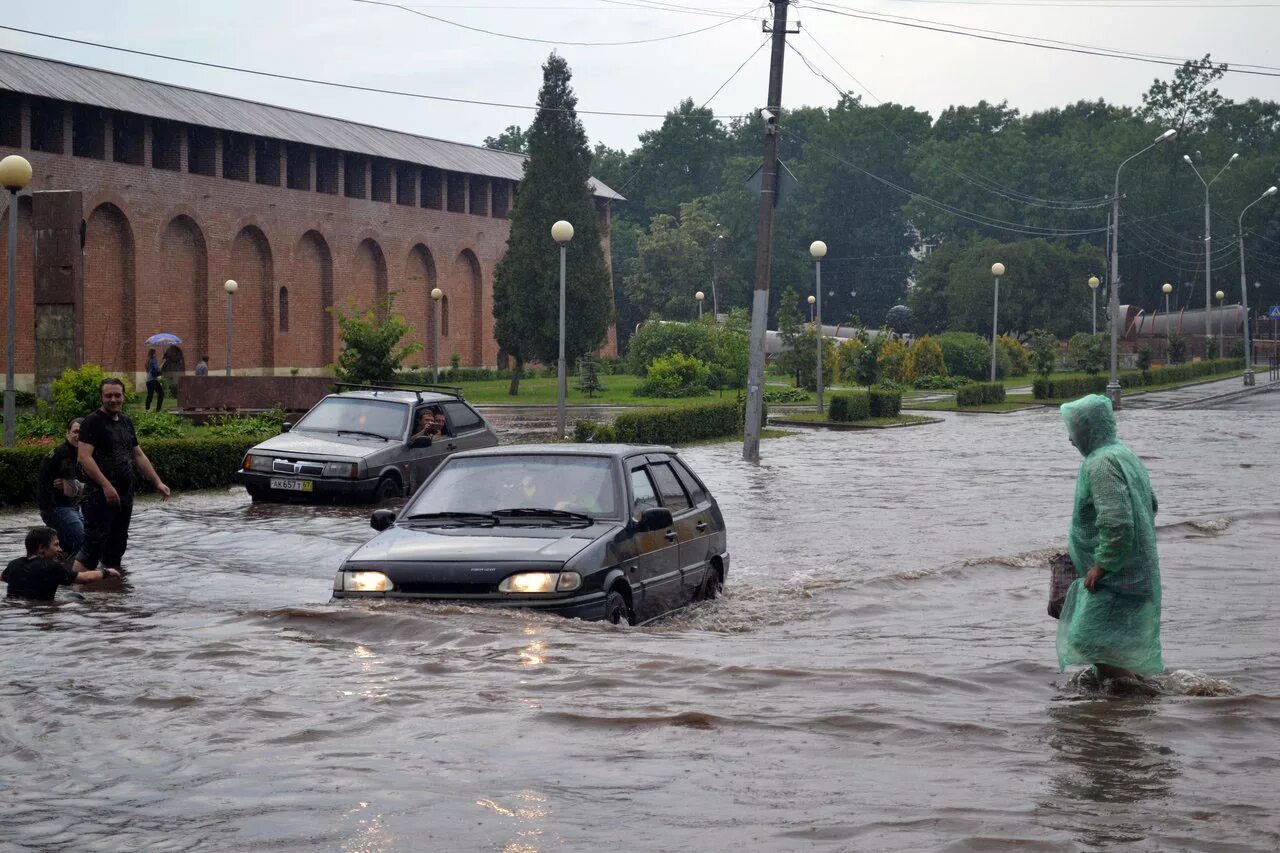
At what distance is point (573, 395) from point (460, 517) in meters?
42.0

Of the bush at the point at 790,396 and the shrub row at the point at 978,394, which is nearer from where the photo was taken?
the shrub row at the point at 978,394

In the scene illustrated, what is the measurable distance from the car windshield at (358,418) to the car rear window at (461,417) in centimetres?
83

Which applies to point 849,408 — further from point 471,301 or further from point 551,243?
point 471,301

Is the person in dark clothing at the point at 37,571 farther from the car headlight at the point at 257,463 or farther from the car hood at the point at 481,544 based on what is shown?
the car headlight at the point at 257,463

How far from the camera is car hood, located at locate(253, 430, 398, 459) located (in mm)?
18094

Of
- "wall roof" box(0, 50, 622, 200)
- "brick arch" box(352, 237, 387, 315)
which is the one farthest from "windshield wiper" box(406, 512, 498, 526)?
"brick arch" box(352, 237, 387, 315)

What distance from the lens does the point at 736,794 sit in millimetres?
5914

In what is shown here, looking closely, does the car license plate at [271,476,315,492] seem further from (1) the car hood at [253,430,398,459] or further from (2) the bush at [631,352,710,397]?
(2) the bush at [631,352,710,397]

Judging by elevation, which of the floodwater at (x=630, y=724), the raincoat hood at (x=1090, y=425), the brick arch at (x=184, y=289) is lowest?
the floodwater at (x=630, y=724)

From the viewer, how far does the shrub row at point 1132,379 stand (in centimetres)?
5122

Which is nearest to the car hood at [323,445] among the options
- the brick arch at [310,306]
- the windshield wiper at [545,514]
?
the windshield wiper at [545,514]

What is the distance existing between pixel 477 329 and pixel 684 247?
3189cm

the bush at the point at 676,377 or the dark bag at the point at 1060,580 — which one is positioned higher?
the bush at the point at 676,377

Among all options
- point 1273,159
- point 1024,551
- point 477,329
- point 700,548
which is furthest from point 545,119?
point 1273,159
